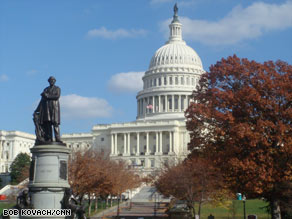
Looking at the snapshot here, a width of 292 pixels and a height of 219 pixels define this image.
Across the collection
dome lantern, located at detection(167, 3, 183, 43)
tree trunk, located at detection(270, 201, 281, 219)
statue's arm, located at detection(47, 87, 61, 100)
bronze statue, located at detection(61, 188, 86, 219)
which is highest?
dome lantern, located at detection(167, 3, 183, 43)

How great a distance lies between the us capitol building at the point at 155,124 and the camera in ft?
452

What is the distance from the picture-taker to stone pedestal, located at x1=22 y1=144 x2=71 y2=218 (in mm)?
20875

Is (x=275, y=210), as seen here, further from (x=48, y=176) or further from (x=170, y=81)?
(x=170, y=81)

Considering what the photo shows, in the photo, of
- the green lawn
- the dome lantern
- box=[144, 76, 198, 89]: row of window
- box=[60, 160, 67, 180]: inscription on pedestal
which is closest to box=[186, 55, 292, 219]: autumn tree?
A: the green lawn

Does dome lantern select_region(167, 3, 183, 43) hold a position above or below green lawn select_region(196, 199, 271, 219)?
above

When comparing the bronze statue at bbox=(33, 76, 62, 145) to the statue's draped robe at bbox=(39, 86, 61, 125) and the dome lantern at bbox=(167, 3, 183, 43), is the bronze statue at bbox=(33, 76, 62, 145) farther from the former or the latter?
the dome lantern at bbox=(167, 3, 183, 43)

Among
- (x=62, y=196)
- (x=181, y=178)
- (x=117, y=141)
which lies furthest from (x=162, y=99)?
(x=62, y=196)

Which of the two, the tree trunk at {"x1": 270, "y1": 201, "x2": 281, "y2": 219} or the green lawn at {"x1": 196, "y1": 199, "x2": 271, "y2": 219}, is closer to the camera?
the tree trunk at {"x1": 270, "y1": 201, "x2": 281, "y2": 219}

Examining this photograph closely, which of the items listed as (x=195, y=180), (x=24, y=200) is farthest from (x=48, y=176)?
(x=195, y=180)

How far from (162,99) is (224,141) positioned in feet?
380

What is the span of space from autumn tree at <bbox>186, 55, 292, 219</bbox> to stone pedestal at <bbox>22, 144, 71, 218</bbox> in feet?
60.6

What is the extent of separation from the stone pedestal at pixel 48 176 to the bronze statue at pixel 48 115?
2.56 feet

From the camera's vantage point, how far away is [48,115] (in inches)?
857

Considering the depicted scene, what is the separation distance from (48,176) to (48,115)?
101 inches
